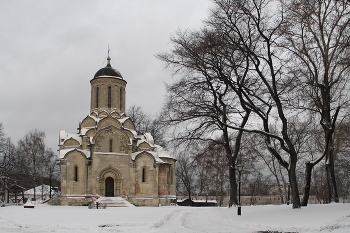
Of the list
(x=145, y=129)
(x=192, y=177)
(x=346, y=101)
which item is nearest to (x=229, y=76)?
(x=346, y=101)

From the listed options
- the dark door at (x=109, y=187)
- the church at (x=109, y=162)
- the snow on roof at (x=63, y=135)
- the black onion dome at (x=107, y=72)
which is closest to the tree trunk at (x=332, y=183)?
the church at (x=109, y=162)

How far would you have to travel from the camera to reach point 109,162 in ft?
113

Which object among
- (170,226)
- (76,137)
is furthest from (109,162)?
(170,226)

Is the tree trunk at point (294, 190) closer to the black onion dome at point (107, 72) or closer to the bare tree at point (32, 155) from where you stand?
the black onion dome at point (107, 72)

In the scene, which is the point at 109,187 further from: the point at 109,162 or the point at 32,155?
the point at 32,155

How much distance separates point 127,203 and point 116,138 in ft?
21.3

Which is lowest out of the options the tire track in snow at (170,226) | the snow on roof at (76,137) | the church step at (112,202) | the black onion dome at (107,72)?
the church step at (112,202)

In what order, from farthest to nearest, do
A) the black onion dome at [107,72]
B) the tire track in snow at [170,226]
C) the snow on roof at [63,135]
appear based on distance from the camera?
the black onion dome at [107,72] → the snow on roof at [63,135] → the tire track in snow at [170,226]

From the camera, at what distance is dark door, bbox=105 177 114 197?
34625mm

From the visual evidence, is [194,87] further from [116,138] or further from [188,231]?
[116,138]

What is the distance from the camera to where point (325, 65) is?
15812 mm

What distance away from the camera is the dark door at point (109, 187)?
114 feet

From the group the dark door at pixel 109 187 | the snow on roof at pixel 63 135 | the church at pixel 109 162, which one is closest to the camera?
the church at pixel 109 162

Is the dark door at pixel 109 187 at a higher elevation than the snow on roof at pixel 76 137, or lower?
lower
